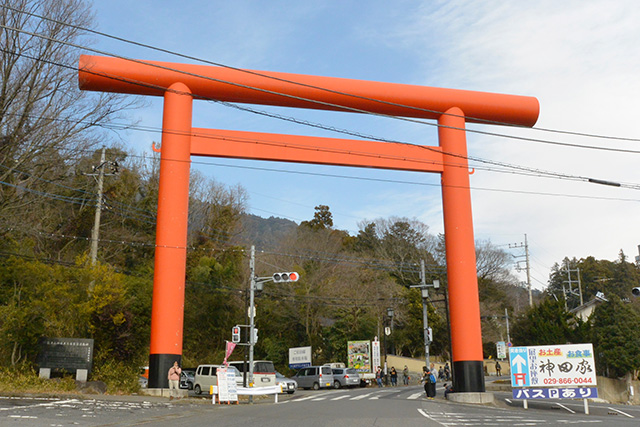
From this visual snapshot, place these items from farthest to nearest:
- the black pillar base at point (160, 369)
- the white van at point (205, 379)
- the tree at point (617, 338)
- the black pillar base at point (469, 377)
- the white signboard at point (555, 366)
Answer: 1. the tree at point (617, 338)
2. the white van at point (205, 379)
3. the black pillar base at point (469, 377)
4. the white signboard at point (555, 366)
5. the black pillar base at point (160, 369)

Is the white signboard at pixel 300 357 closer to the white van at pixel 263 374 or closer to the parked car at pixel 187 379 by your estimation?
the parked car at pixel 187 379

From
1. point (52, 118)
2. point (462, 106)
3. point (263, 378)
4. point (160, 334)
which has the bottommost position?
point (263, 378)

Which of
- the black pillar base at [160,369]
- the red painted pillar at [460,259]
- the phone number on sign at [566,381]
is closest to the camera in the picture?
the black pillar base at [160,369]

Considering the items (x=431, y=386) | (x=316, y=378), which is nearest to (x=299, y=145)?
(x=431, y=386)

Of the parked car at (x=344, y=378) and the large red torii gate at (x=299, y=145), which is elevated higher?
the large red torii gate at (x=299, y=145)

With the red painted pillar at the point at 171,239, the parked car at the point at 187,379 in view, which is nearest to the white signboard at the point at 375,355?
the parked car at the point at 187,379

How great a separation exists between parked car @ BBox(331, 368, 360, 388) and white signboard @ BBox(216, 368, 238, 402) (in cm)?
1649

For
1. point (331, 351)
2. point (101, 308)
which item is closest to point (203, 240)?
point (331, 351)

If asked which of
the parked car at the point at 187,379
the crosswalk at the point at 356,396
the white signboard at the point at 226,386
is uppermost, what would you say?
the white signboard at the point at 226,386

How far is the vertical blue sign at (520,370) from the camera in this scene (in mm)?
19781

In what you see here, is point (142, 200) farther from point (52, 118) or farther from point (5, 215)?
point (52, 118)

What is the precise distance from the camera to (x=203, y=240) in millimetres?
45688

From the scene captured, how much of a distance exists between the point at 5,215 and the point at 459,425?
1919 centimetres

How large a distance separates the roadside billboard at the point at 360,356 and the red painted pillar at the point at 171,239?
2108 cm
